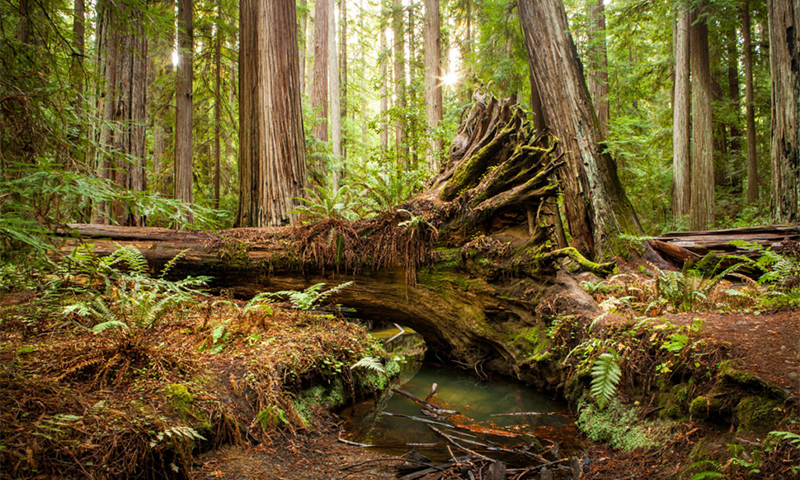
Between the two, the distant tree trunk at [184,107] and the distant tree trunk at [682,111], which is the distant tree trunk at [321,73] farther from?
the distant tree trunk at [682,111]

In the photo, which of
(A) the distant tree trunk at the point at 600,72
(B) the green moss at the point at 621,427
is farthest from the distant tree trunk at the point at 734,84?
(B) the green moss at the point at 621,427

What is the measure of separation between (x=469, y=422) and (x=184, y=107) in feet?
34.2

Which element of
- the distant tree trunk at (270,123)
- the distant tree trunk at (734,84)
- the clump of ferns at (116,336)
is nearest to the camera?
the clump of ferns at (116,336)

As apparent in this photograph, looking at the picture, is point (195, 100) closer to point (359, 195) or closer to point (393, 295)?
point (359, 195)

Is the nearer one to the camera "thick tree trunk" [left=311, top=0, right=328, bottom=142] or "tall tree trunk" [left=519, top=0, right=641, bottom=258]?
"tall tree trunk" [left=519, top=0, right=641, bottom=258]

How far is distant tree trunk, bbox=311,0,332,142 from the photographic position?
47.9 feet

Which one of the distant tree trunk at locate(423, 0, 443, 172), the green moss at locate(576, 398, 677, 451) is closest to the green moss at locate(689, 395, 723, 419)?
the green moss at locate(576, 398, 677, 451)

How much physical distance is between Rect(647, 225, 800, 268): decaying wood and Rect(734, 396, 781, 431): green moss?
12.5ft

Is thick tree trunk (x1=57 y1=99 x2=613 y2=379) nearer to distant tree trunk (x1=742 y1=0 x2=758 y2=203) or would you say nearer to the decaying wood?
the decaying wood

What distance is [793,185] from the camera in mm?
6188

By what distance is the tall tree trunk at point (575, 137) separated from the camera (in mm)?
7297

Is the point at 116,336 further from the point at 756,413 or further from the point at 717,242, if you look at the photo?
the point at 717,242

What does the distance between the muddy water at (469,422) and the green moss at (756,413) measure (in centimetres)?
121

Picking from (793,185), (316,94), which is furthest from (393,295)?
(316,94)
